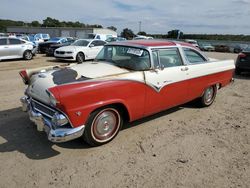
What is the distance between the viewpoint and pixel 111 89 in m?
3.93

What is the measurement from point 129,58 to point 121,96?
Result: 0.97 m

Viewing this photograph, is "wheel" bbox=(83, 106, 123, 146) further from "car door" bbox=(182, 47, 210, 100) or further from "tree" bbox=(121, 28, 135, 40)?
"tree" bbox=(121, 28, 135, 40)

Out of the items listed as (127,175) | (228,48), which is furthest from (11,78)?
(228,48)

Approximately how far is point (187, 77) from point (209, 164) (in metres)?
2.19

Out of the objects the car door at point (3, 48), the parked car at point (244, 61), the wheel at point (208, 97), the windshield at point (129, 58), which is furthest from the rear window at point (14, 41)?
the wheel at point (208, 97)

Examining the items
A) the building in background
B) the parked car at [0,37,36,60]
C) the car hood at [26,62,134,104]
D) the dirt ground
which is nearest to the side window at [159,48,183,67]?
the car hood at [26,62,134,104]

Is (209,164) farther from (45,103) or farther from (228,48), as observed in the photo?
(228,48)

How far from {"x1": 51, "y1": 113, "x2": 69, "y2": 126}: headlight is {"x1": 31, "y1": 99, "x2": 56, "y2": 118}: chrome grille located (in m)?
0.14

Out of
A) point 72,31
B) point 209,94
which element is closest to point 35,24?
point 72,31

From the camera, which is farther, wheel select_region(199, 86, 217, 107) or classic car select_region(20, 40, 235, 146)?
wheel select_region(199, 86, 217, 107)

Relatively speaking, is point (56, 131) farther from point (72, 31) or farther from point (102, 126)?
point (72, 31)

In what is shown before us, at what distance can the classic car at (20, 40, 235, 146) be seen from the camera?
3.59 m

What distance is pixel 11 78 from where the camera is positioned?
9352 mm

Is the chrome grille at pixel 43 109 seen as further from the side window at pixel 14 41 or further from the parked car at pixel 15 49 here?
the side window at pixel 14 41
